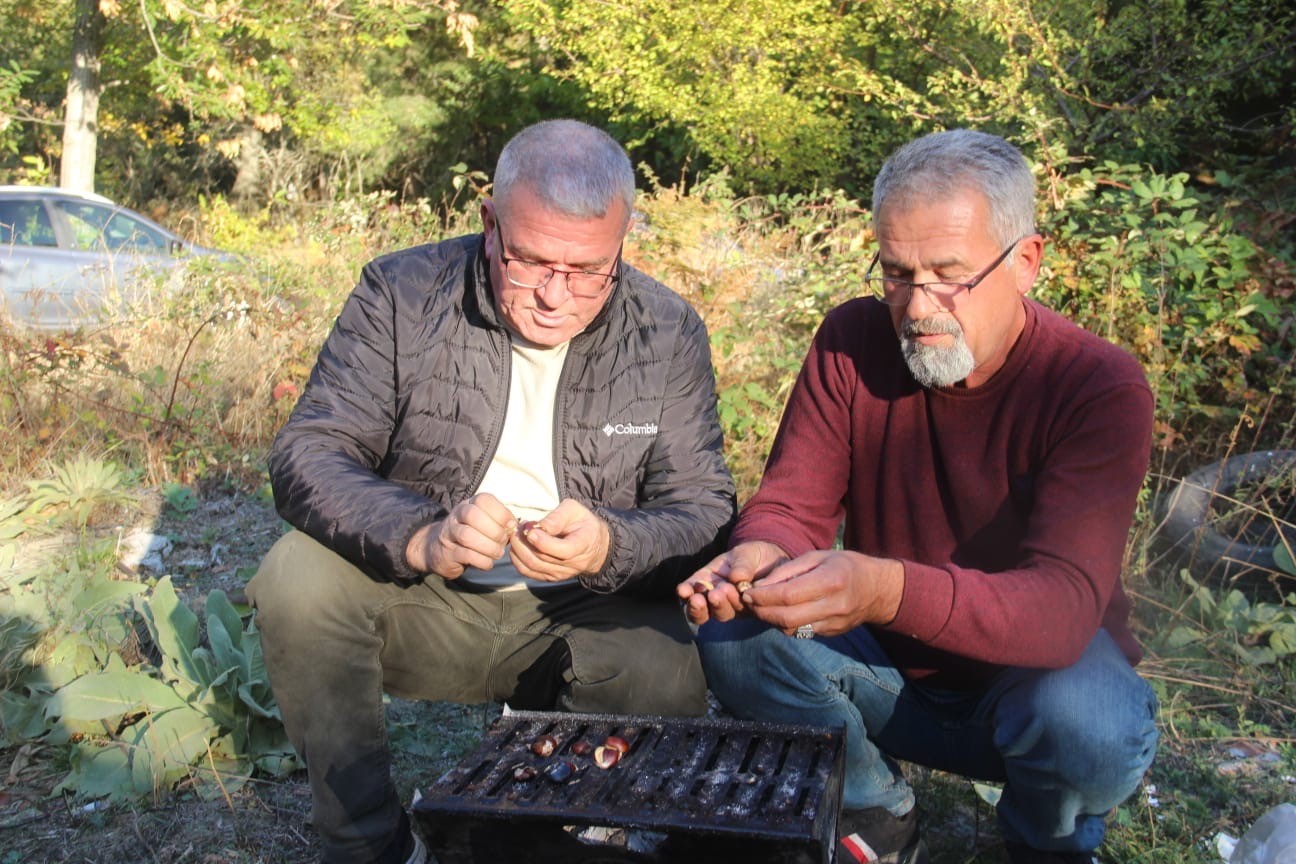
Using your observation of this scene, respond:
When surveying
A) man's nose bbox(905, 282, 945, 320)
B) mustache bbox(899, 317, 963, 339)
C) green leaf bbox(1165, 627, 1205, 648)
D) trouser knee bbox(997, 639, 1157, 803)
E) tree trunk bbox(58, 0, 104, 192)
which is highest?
man's nose bbox(905, 282, 945, 320)

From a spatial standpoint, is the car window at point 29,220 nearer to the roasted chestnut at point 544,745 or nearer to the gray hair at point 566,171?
the gray hair at point 566,171

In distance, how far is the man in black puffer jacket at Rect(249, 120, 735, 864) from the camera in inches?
105

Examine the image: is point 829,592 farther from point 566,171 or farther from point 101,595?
point 101,595

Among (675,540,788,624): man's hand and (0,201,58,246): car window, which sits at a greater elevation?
(675,540,788,624): man's hand

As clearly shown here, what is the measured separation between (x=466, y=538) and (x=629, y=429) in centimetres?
69

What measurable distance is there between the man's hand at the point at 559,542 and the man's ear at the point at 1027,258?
3.64 feet

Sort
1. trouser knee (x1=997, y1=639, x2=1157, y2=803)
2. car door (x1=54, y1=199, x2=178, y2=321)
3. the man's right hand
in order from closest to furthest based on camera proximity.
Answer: trouser knee (x1=997, y1=639, x2=1157, y2=803) → the man's right hand → car door (x1=54, y1=199, x2=178, y2=321)

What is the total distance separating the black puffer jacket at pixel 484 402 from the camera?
9.64 ft

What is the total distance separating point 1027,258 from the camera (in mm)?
2631

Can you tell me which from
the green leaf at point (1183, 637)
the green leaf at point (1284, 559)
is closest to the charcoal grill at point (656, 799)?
the green leaf at point (1183, 637)

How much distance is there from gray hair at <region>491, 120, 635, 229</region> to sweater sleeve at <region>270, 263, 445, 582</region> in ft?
1.52

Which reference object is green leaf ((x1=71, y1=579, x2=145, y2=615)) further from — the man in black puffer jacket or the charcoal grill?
the charcoal grill

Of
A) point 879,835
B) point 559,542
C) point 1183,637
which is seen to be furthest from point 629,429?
point 1183,637

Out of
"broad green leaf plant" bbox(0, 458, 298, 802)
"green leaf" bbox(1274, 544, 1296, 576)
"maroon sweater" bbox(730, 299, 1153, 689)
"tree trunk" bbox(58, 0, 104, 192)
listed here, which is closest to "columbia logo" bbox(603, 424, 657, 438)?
"maroon sweater" bbox(730, 299, 1153, 689)
